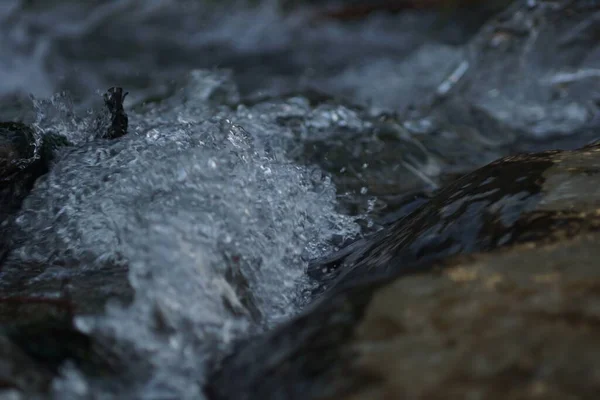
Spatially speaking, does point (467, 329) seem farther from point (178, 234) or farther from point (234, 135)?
point (234, 135)

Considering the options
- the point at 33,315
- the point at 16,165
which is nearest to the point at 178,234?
the point at 33,315

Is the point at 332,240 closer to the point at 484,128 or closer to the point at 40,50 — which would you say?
the point at 484,128

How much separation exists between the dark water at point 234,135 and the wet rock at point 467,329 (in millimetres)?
283

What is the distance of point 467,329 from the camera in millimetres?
1454

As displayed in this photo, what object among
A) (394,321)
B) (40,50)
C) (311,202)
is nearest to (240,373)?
(394,321)

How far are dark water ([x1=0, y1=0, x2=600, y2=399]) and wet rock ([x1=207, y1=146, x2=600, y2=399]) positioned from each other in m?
0.28

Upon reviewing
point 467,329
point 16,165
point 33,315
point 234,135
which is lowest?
point 467,329

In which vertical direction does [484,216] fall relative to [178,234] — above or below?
below

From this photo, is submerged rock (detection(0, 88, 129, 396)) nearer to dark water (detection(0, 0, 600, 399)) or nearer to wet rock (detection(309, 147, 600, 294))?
dark water (detection(0, 0, 600, 399))

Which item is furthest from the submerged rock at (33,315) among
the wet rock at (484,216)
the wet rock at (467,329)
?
the wet rock at (484,216)

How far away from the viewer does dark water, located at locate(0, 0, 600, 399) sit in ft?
6.43

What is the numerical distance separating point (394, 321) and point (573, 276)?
404 millimetres

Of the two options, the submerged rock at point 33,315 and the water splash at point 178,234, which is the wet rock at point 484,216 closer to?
the water splash at point 178,234

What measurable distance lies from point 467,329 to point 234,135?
140 centimetres
